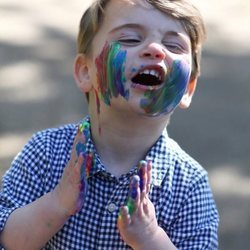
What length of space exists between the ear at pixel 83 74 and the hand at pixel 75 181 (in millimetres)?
192

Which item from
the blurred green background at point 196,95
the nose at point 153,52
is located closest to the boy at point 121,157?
the nose at point 153,52

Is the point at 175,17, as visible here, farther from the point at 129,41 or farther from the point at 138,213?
the point at 138,213

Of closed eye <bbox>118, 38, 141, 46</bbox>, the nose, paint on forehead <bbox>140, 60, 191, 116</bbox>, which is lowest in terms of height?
paint on forehead <bbox>140, 60, 191, 116</bbox>

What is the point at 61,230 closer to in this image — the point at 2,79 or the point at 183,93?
the point at 183,93

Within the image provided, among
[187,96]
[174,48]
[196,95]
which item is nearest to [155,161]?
[187,96]

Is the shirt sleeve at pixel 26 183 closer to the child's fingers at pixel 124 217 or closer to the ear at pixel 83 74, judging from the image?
the ear at pixel 83 74

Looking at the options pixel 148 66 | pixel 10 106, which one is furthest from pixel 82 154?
pixel 10 106

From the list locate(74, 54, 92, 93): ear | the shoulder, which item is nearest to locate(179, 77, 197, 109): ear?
the shoulder

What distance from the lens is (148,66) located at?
1.89 meters

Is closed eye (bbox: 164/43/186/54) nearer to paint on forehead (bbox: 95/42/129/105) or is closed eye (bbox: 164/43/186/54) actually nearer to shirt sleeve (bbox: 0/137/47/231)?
paint on forehead (bbox: 95/42/129/105)

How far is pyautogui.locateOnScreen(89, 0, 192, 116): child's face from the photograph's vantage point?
191cm

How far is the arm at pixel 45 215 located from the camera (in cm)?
191

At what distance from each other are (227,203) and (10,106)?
39.2 inches

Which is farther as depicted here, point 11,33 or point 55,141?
point 11,33
